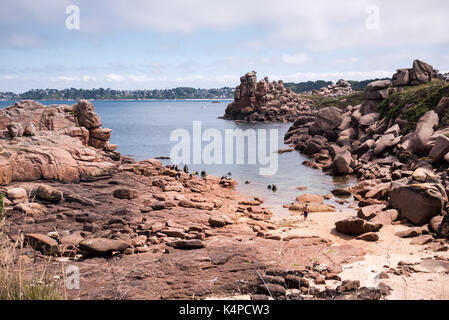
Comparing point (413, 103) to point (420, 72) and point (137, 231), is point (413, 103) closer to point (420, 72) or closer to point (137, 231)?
point (420, 72)

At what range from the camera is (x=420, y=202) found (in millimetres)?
18562

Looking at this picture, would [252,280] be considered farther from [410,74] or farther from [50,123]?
[410,74]

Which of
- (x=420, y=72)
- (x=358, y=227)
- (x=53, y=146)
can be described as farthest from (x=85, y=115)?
(x=420, y=72)

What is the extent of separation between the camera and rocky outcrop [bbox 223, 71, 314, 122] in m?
107

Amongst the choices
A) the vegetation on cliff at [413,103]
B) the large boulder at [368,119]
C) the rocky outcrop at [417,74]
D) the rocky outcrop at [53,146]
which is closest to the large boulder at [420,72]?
→ the rocky outcrop at [417,74]

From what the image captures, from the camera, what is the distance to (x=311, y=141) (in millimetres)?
48938

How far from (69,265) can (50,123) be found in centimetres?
2085

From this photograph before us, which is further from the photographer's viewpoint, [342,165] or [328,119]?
[328,119]

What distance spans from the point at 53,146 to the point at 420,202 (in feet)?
71.2

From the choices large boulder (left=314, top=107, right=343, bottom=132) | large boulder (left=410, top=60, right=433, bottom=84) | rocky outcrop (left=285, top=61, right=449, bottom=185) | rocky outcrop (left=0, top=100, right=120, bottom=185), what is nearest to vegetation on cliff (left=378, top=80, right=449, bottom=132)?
rocky outcrop (left=285, top=61, right=449, bottom=185)

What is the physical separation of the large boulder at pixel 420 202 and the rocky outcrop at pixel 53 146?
57.8ft

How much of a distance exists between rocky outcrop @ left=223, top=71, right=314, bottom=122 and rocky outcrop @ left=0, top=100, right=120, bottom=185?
7748 centimetres

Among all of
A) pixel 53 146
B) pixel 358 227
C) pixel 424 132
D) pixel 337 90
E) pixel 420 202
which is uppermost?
pixel 337 90
